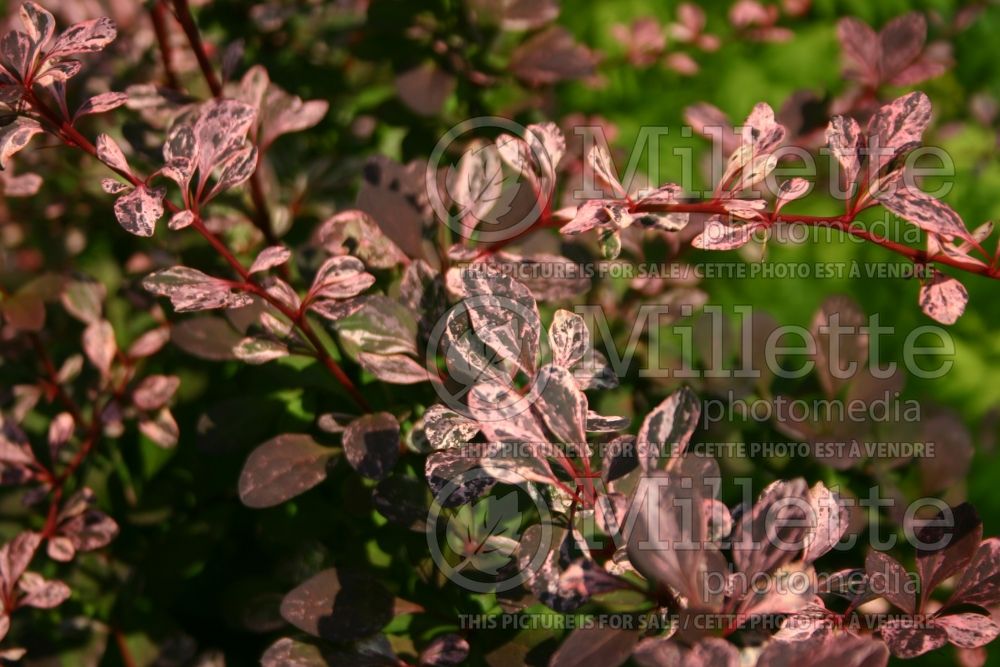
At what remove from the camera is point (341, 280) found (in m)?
0.81

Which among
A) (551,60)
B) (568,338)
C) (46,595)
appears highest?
(551,60)

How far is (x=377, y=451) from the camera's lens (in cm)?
79

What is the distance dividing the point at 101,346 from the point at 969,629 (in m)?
1.04

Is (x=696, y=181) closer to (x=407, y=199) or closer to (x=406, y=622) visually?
(x=407, y=199)

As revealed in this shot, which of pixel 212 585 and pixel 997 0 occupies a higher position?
pixel 997 0

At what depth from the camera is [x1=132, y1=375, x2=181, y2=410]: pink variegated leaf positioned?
1.06m

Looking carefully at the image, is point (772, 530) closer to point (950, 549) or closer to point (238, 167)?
point (950, 549)

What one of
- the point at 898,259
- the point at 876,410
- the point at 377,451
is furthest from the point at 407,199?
the point at 898,259

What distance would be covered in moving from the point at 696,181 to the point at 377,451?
151cm

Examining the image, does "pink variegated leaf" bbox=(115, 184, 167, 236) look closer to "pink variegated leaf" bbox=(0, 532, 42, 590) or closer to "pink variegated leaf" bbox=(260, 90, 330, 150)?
"pink variegated leaf" bbox=(260, 90, 330, 150)

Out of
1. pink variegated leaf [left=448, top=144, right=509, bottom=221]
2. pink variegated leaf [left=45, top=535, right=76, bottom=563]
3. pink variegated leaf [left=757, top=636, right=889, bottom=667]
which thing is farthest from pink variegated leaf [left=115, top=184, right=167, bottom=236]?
pink variegated leaf [left=757, top=636, right=889, bottom=667]

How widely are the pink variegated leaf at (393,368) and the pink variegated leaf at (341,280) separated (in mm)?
62

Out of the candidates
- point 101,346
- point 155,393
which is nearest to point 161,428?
point 155,393

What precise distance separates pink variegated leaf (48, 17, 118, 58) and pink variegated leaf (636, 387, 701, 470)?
582mm
